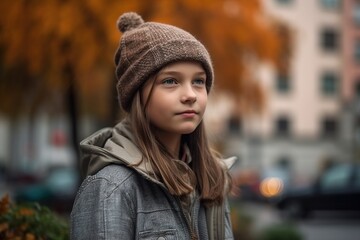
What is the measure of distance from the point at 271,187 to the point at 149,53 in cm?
2624

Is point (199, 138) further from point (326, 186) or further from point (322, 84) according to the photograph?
point (322, 84)

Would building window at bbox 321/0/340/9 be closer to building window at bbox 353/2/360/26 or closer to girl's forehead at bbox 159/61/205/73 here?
building window at bbox 353/2/360/26

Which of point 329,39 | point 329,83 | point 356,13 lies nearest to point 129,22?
point 329,83

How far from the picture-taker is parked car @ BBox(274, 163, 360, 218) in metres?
18.8

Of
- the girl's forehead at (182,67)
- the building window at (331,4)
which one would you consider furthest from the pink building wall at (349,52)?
the girl's forehead at (182,67)

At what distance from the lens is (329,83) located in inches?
2117

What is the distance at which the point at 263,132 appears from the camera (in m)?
50.4

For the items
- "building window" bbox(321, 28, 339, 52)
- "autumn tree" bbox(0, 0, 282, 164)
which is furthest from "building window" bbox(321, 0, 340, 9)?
"autumn tree" bbox(0, 0, 282, 164)

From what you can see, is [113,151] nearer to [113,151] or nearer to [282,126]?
[113,151]

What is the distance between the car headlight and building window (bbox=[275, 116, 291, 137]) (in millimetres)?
22396

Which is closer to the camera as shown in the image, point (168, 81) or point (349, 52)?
point (168, 81)

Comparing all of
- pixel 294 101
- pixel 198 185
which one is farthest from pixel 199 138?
pixel 294 101

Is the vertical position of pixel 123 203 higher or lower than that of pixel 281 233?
higher

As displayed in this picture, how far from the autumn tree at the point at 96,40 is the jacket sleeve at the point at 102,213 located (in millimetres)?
7652
